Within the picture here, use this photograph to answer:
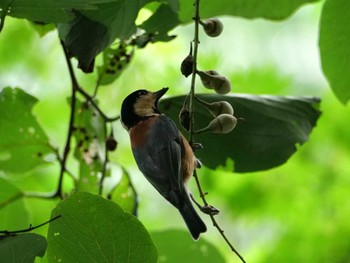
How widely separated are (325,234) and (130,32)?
1.18m

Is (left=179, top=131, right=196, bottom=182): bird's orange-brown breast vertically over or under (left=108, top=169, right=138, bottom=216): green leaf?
over

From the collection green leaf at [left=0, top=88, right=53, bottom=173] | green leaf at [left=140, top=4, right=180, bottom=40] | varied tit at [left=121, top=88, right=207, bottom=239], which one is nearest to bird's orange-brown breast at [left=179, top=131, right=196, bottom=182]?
varied tit at [left=121, top=88, right=207, bottom=239]

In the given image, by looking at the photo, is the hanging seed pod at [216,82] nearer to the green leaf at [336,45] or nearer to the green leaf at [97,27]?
the green leaf at [97,27]

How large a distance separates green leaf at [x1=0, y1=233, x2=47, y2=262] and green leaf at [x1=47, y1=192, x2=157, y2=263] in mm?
22

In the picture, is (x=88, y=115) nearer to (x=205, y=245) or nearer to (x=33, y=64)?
(x=205, y=245)

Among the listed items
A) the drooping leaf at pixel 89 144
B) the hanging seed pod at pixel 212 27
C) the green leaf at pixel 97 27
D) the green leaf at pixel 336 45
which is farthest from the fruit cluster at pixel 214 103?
the drooping leaf at pixel 89 144

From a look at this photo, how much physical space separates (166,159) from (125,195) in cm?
35

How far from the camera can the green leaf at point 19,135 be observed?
1106 mm

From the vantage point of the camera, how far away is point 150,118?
775 mm

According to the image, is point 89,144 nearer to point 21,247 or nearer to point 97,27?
point 97,27

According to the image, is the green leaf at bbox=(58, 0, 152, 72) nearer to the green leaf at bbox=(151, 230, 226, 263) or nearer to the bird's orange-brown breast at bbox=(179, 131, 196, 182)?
the bird's orange-brown breast at bbox=(179, 131, 196, 182)

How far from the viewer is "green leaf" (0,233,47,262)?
72 centimetres

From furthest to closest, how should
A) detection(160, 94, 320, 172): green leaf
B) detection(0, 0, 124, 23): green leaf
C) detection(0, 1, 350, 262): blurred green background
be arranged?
detection(0, 1, 350, 262): blurred green background
detection(160, 94, 320, 172): green leaf
detection(0, 0, 124, 23): green leaf

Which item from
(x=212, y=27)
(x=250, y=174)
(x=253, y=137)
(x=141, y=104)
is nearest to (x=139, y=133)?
(x=141, y=104)
